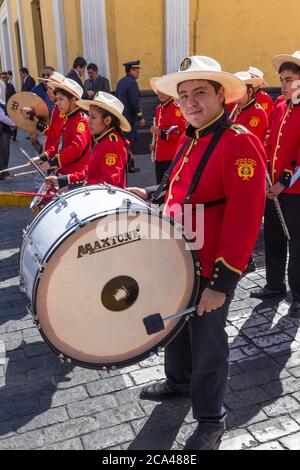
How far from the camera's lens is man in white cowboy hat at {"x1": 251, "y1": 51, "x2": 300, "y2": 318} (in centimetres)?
392

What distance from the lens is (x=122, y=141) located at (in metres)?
4.04

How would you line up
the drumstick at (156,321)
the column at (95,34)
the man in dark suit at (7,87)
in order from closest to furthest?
the drumstick at (156,321) < the column at (95,34) < the man in dark suit at (7,87)

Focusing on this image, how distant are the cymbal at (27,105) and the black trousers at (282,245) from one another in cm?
341

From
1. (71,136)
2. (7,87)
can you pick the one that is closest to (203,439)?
(71,136)

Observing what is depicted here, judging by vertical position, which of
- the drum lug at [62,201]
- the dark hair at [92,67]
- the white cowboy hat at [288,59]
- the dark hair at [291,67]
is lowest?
the drum lug at [62,201]

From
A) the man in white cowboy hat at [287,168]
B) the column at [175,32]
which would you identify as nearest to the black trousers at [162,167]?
the man in white cowboy hat at [287,168]

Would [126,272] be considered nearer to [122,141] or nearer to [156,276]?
[156,276]

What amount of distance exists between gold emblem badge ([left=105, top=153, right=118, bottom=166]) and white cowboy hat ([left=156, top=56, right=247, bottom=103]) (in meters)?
1.38

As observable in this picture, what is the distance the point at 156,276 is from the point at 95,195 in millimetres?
523

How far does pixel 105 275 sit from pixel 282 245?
2508 mm

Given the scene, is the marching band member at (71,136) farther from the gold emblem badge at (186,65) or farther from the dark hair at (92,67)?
the dark hair at (92,67)

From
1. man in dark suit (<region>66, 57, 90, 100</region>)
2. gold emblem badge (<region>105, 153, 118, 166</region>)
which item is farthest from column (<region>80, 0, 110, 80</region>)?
gold emblem badge (<region>105, 153, 118, 166</region>)

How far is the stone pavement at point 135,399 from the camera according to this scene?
2805mm
